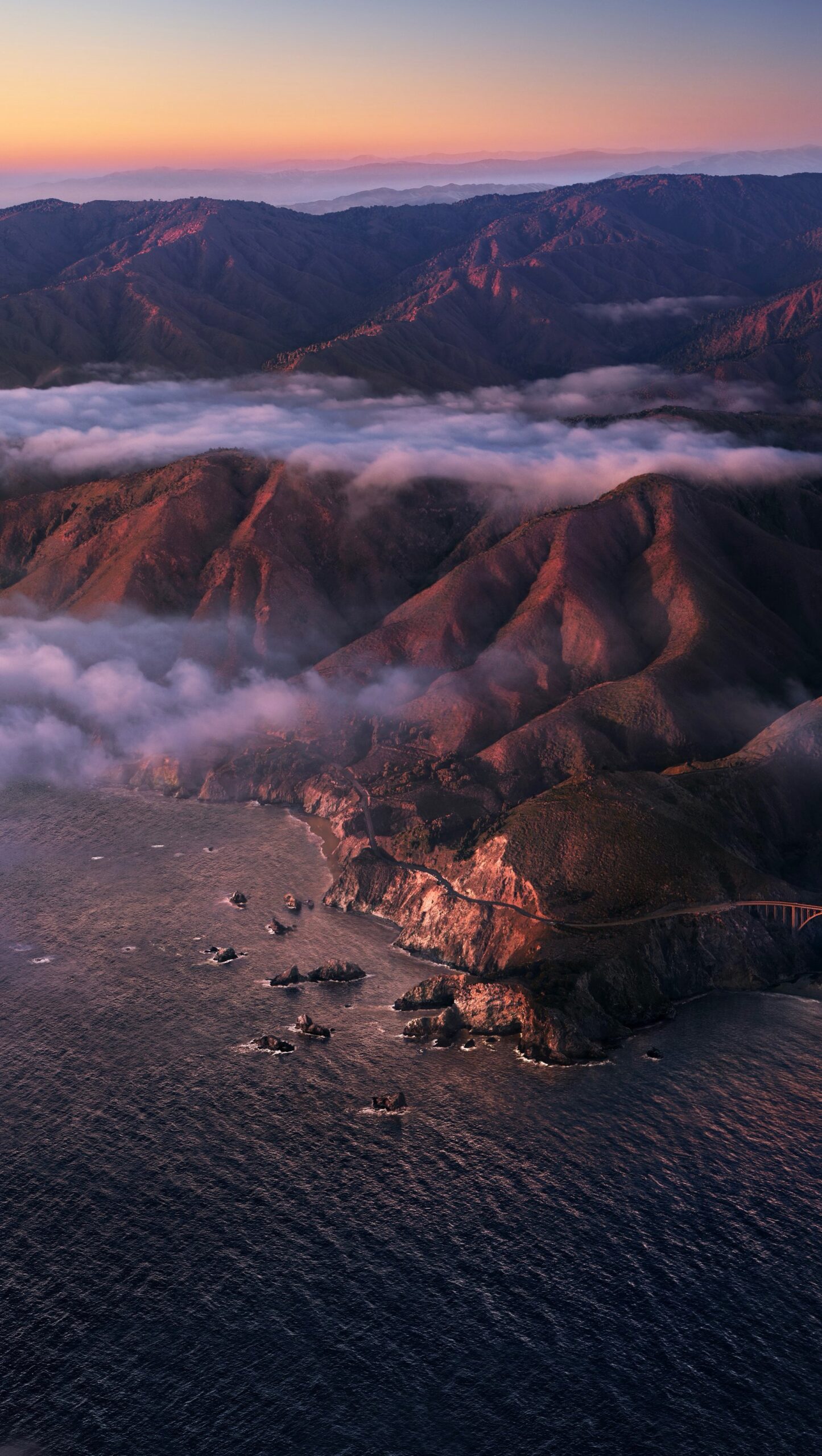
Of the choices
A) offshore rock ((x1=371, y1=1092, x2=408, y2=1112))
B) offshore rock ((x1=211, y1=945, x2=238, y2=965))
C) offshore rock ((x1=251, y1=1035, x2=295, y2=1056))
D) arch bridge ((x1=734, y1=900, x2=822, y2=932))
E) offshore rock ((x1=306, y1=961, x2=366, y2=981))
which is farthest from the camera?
offshore rock ((x1=211, y1=945, x2=238, y2=965))

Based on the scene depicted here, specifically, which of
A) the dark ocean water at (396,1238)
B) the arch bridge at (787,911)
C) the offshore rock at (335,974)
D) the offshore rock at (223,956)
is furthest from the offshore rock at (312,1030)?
the arch bridge at (787,911)

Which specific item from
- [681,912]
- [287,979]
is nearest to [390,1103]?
[287,979]

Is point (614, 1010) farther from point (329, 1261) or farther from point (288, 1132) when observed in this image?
point (329, 1261)

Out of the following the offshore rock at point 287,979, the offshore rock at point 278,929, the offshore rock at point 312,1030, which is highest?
the offshore rock at point 312,1030

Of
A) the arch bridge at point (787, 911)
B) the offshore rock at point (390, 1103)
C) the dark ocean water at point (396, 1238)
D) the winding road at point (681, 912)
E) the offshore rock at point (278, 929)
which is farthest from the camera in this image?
the offshore rock at point (278, 929)

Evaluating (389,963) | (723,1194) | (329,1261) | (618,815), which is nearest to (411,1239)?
(329,1261)

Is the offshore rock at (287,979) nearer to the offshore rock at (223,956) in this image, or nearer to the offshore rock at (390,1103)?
the offshore rock at (223,956)

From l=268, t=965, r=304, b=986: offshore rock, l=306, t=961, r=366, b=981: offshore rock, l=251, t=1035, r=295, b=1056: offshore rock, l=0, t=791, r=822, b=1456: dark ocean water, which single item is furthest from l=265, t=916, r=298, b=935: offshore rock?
l=251, t=1035, r=295, b=1056: offshore rock

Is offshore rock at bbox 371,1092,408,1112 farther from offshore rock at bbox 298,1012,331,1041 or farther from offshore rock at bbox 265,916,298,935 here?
offshore rock at bbox 265,916,298,935

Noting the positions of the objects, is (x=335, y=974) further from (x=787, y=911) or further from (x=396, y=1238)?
(x=787, y=911)
